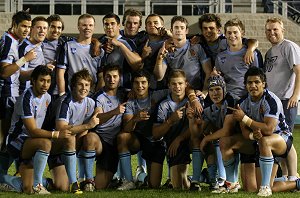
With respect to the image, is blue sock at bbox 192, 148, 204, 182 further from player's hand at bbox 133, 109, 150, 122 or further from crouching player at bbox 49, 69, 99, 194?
crouching player at bbox 49, 69, 99, 194

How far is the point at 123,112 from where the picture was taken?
6.93 meters

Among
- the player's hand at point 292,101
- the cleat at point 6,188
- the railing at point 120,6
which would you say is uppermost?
the railing at point 120,6

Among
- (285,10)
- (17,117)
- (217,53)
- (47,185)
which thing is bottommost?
(47,185)

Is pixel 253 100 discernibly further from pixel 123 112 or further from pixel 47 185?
pixel 47 185

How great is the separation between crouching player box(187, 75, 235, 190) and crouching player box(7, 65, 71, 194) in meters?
1.22

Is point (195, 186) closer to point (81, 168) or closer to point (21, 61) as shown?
point (81, 168)

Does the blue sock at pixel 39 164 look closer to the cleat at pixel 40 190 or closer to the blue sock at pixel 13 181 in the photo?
the cleat at pixel 40 190

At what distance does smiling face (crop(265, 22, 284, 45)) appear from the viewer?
727 cm

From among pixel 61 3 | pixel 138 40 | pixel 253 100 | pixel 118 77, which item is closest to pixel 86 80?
pixel 118 77

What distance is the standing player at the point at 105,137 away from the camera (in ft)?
23.0

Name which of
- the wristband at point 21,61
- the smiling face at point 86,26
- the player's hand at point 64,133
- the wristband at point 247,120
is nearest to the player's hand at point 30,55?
the wristband at point 21,61

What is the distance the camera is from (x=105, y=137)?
23.6 feet

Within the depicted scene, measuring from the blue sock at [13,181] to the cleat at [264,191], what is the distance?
2.16 meters

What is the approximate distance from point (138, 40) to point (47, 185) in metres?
1.75
